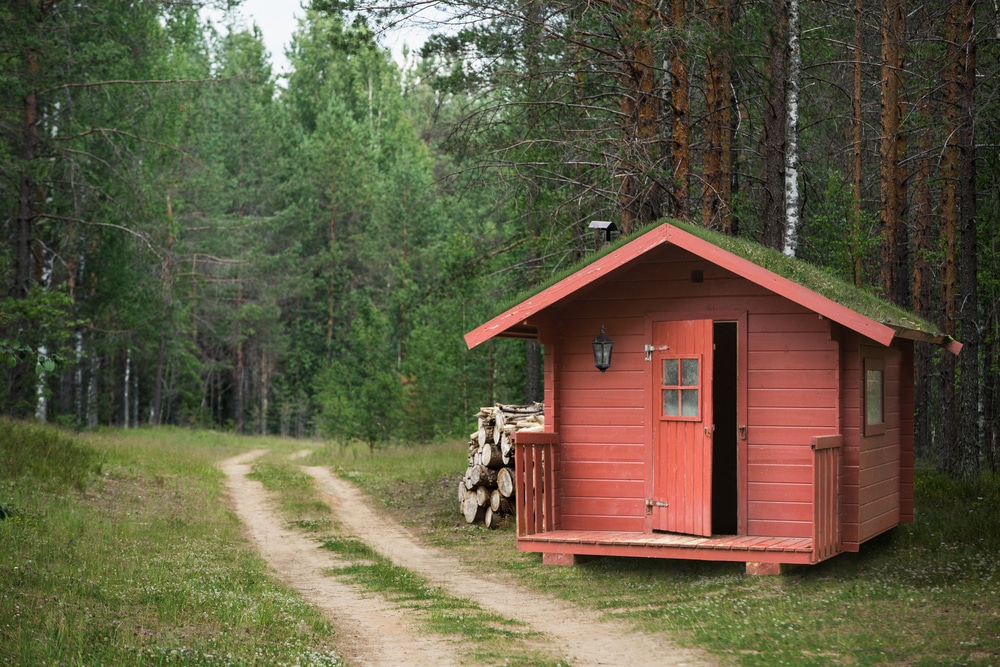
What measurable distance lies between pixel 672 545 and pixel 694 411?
1423mm

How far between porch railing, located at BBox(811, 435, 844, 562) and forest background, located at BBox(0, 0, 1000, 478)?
4787 millimetres

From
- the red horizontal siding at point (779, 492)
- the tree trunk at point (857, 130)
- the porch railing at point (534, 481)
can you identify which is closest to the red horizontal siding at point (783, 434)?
the red horizontal siding at point (779, 492)

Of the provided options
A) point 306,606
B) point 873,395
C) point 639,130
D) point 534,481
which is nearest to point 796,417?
point 873,395

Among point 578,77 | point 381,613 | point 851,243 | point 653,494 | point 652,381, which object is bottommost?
point 381,613

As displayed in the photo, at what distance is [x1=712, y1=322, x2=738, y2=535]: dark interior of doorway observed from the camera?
41.5 feet

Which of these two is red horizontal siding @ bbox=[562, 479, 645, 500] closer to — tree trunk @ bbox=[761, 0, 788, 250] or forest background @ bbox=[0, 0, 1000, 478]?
forest background @ bbox=[0, 0, 1000, 478]

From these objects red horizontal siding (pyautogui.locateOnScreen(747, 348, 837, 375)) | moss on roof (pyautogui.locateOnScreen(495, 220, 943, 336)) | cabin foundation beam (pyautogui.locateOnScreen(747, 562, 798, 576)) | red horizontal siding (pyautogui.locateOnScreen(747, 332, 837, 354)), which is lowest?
cabin foundation beam (pyautogui.locateOnScreen(747, 562, 798, 576))

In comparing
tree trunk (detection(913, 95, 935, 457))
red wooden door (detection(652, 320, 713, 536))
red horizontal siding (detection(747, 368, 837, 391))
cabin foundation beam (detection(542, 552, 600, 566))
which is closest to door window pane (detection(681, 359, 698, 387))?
red wooden door (detection(652, 320, 713, 536))

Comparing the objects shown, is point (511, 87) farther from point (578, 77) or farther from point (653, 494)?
point (653, 494)

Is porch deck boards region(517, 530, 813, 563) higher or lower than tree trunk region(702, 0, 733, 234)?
lower

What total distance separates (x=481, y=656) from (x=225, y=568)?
4.11 meters

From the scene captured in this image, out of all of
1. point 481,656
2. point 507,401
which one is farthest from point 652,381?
Result: point 507,401

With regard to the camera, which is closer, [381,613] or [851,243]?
[381,613]

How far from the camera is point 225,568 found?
10.3 metres
